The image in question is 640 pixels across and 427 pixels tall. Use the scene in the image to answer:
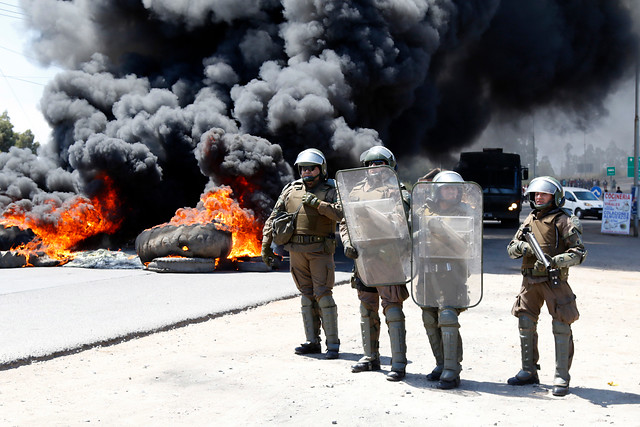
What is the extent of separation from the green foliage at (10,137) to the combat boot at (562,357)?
45440 mm

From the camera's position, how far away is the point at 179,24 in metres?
21.7

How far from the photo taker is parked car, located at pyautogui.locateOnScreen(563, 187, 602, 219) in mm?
29541

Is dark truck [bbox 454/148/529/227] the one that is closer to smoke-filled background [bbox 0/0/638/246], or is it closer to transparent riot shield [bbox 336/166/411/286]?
smoke-filled background [bbox 0/0/638/246]

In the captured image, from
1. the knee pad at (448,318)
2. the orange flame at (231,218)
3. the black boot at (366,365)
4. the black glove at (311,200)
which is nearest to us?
the knee pad at (448,318)

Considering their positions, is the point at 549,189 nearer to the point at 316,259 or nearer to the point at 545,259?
the point at 545,259

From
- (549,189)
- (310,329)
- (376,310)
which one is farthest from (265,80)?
(549,189)

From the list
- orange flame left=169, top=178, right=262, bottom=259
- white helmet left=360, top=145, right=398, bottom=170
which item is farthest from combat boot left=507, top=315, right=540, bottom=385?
orange flame left=169, top=178, right=262, bottom=259

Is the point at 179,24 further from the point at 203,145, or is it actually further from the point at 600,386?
the point at 600,386

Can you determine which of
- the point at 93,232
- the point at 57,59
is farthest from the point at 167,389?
the point at 57,59

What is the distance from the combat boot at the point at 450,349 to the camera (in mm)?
4930

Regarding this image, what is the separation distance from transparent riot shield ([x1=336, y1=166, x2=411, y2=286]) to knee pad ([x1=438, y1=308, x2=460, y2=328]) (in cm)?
38

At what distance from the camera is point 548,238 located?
16.4ft

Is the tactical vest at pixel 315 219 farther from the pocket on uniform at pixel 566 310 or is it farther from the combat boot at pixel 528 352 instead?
the pocket on uniform at pixel 566 310

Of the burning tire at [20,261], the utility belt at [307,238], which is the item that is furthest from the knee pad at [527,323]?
the burning tire at [20,261]
